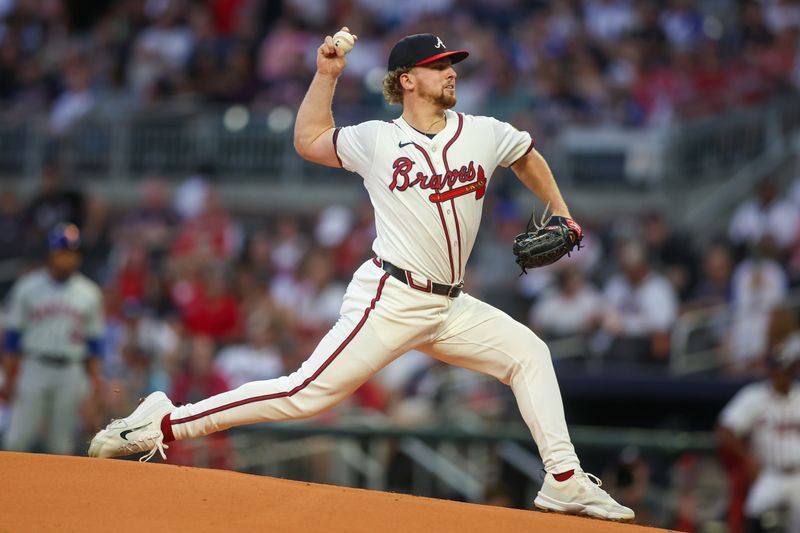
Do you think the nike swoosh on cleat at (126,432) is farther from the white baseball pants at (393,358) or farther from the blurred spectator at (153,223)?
the blurred spectator at (153,223)

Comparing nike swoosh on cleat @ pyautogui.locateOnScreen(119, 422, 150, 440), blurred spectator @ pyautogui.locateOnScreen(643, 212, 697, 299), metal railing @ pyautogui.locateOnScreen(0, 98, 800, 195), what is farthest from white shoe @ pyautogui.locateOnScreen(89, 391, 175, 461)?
metal railing @ pyautogui.locateOnScreen(0, 98, 800, 195)

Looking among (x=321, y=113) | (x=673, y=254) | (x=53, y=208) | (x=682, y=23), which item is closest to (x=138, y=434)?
(x=321, y=113)

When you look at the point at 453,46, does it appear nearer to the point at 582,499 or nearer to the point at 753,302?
the point at 753,302

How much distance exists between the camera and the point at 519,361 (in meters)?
5.54

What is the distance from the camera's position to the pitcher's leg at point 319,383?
5379 millimetres

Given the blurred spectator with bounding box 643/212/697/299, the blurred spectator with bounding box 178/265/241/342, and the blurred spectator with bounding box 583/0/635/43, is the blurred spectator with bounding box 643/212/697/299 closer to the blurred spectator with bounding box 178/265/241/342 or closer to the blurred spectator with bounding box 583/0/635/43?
the blurred spectator with bounding box 583/0/635/43

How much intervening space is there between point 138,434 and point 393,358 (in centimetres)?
121

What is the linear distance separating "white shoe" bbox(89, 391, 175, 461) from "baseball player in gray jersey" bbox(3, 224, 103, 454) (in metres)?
3.83

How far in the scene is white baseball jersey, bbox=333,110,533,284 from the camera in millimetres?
5418

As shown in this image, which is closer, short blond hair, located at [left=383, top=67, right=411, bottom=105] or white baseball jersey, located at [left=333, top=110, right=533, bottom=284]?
white baseball jersey, located at [left=333, top=110, right=533, bottom=284]

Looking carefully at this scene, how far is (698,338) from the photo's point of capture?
10656 millimetres

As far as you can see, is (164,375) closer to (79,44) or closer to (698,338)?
(698,338)

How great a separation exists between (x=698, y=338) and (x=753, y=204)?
192cm

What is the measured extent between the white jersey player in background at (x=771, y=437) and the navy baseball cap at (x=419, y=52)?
14.4 ft
